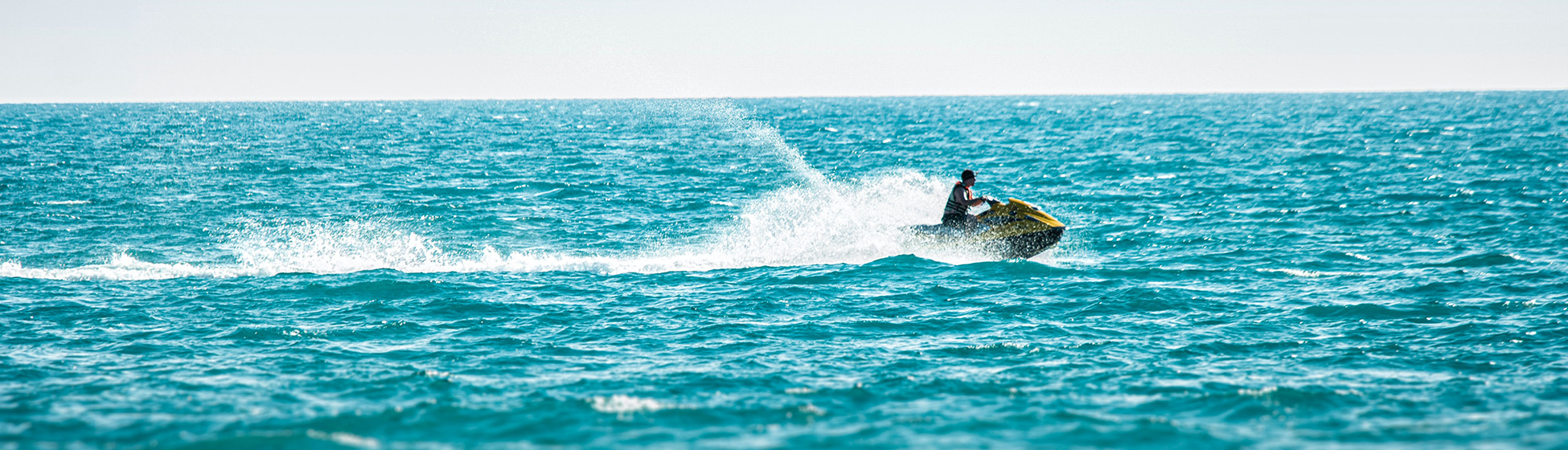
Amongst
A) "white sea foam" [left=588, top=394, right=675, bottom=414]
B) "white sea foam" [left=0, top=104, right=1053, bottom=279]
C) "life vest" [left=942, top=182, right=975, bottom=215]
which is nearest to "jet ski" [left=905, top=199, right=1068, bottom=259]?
"life vest" [left=942, top=182, right=975, bottom=215]

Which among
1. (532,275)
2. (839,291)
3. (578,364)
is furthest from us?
(532,275)

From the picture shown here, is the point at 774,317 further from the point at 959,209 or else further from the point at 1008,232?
the point at 1008,232

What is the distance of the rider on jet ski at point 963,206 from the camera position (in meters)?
17.3

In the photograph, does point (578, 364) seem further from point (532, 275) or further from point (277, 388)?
point (532, 275)

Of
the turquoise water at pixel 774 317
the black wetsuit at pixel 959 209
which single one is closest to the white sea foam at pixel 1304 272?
the turquoise water at pixel 774 317

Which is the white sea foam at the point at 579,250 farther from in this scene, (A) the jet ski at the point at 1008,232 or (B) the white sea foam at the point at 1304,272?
(B) the white sea foam at the point at 1304,272

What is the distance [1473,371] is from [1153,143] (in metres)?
46.6

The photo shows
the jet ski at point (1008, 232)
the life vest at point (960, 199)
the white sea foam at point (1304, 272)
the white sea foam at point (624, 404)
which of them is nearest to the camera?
the white sea foam at point (624, 404)

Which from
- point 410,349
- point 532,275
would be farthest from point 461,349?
point 532,275

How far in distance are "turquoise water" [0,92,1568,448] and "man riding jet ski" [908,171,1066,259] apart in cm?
39

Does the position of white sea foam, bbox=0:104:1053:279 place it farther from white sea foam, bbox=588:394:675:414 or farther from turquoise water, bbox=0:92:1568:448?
white sea foam, bbox=588:394:675:414

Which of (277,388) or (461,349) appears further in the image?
(461,349)

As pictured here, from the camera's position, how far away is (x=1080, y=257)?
745 inches

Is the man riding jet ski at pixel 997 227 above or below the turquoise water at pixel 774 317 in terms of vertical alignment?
above
